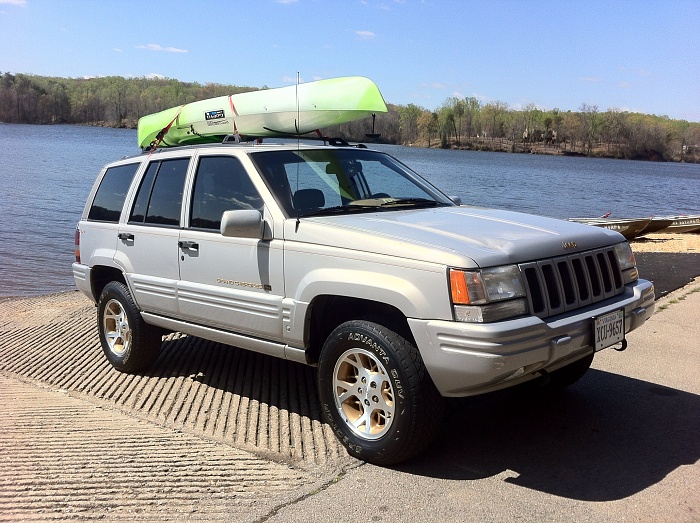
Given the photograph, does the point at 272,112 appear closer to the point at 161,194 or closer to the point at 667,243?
the point at 161,194

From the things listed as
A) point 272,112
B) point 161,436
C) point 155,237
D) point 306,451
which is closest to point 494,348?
point 306,451

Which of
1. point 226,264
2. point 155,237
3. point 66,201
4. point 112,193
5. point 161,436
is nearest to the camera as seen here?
point 161,436

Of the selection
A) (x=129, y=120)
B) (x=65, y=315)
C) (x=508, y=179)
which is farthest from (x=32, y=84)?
(x=65, y=315)

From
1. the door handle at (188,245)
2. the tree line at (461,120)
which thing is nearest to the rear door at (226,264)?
the door handle at (188,245)

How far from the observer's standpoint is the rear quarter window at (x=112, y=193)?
6207 mm

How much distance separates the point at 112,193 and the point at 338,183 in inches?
101

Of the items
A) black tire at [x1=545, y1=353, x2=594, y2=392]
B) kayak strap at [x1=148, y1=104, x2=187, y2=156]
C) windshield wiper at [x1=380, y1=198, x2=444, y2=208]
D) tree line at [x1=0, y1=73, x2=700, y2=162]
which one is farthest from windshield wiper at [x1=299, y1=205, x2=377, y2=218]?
tree line at [x1=0, y1=73, x2=700, y2=162]

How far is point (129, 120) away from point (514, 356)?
387ft

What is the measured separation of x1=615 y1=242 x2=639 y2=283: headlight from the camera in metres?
4.65

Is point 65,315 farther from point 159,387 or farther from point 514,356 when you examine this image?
point 514,356

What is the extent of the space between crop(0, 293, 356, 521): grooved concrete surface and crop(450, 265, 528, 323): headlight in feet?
4.17

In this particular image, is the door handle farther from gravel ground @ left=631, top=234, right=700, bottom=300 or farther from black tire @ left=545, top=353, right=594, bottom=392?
gravel ground @ left=631, top=234, right=700, bottom=300

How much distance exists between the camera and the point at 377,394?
405 cm

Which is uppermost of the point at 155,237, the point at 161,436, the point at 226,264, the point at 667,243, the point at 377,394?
the point at 155,237
